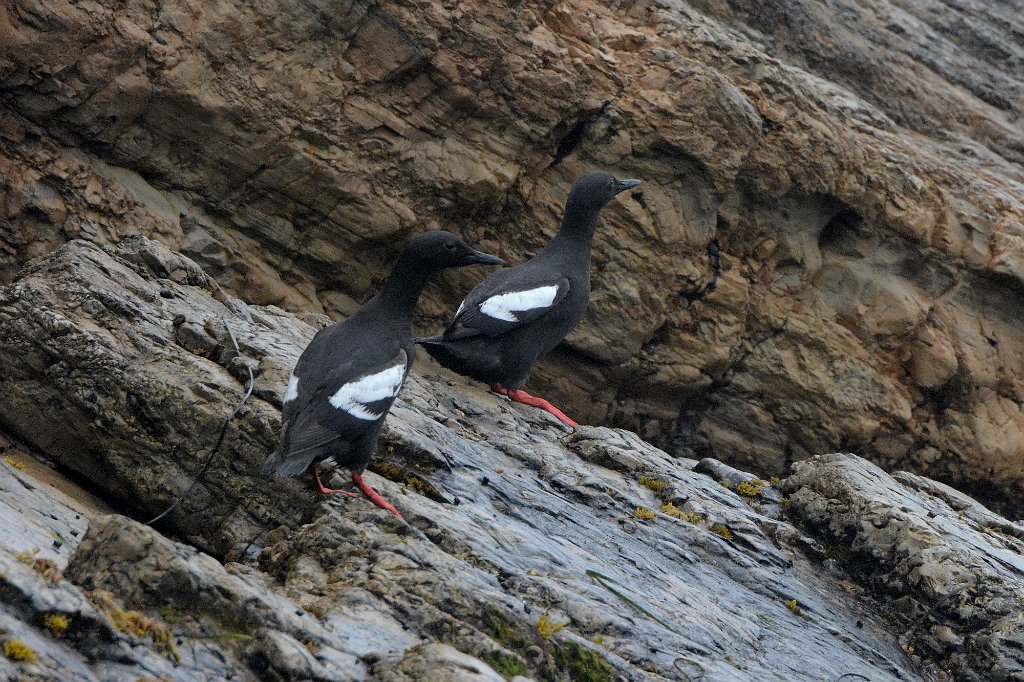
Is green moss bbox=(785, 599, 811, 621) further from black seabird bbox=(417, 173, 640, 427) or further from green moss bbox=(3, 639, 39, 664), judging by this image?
green moss bbox=(3, 639, 39, 664)

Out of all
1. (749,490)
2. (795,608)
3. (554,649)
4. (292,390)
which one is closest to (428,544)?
(554,649)

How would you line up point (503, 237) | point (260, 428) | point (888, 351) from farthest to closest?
1. point (888, 351)
2. point (503, 237)
3. point (260, 428)

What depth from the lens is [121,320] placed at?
25.3ft

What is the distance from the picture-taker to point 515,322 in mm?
10062

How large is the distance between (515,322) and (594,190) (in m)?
2.02

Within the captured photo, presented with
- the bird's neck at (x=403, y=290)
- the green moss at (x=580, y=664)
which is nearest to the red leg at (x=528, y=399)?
the bird's neck at (x=403, y=290)

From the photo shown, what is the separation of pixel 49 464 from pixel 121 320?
3.64 ft

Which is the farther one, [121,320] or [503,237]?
[503,237]

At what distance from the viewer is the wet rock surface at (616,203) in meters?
11.6

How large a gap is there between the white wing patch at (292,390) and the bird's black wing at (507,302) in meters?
3.11

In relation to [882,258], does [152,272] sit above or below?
below

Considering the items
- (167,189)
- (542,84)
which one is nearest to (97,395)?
(167,189)

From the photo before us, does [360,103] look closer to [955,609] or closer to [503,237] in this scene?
[503,237]

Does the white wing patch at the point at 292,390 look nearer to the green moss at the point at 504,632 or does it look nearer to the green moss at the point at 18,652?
the green moss at the point at 504,632
